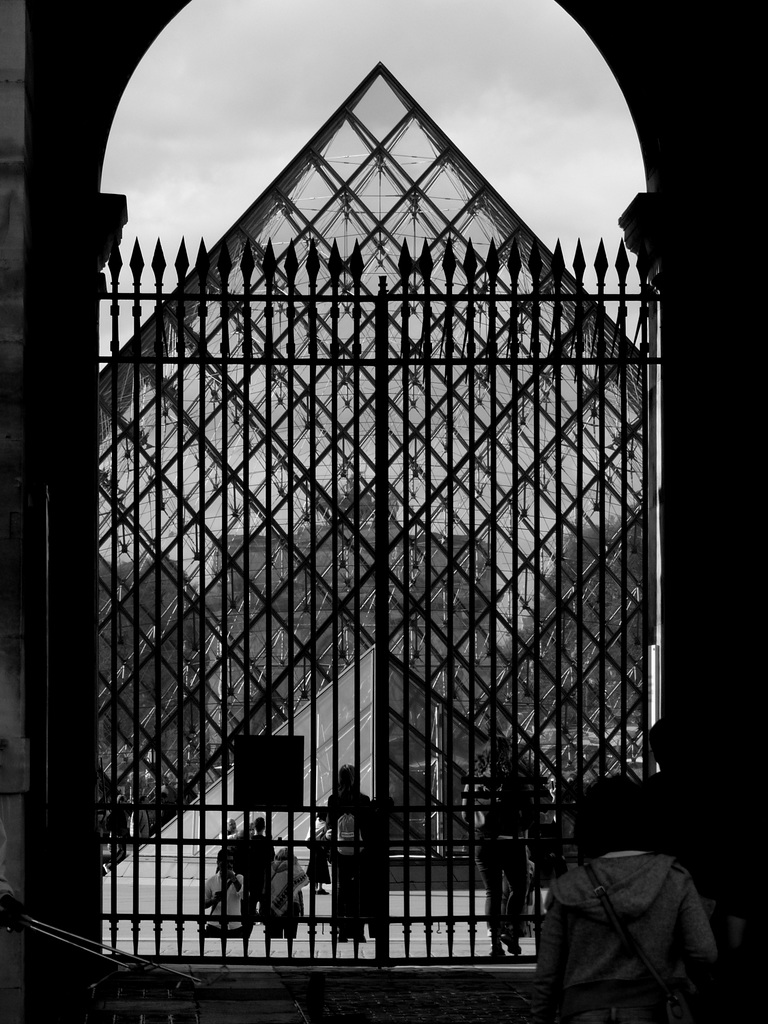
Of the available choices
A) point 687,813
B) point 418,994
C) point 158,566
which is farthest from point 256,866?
point 687,813

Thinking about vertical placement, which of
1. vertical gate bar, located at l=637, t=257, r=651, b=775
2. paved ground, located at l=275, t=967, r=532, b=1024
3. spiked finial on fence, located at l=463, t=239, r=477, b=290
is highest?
spiked finial on fence, located at l=463, t=239, r=477, b=290

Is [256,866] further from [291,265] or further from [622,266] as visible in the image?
[622,266]

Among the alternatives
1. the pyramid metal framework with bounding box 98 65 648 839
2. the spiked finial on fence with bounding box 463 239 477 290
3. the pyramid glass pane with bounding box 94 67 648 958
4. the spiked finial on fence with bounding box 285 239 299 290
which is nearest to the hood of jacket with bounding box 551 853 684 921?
the spiked finial on fence with bounding box 463 239 477 290

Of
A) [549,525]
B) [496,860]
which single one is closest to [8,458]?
[496,860]

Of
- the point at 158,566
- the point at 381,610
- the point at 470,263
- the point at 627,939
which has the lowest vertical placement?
the point at 627,939

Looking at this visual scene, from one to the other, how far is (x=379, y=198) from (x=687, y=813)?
110 feet

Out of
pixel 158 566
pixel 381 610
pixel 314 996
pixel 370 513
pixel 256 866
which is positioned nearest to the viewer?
pixel 314 996

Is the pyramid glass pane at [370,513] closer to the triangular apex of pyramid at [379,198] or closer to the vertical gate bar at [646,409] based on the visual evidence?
the triangular apex of pyramid at [379,198]

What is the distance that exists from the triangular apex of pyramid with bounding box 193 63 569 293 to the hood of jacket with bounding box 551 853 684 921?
3231 cm

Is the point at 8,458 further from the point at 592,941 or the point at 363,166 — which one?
the point at 363,166

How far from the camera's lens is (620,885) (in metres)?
2.60

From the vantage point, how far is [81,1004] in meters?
4.89

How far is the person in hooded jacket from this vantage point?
259 cm

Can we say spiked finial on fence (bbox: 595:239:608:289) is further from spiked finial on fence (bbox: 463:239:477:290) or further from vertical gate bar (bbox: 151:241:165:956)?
vertical gate bar (bbox: 151:241:165:956)
